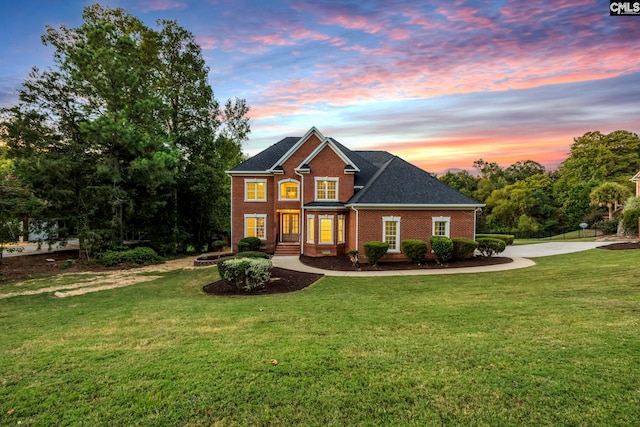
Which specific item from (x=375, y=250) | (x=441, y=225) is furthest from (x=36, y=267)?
(x=441, y=225)

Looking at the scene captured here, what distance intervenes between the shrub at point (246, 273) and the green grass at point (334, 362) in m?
2.29

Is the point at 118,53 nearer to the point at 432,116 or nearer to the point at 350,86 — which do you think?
the point at 350,86

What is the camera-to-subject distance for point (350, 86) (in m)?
21.6

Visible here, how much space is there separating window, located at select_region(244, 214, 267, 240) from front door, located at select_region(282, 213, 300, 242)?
150 centimetres

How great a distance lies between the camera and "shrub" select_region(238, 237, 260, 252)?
73.3 feet

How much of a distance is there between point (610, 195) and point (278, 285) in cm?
4495

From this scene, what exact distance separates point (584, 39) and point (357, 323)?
54.9ft

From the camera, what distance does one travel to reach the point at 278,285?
42.5ft

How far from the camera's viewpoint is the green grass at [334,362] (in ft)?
12.5

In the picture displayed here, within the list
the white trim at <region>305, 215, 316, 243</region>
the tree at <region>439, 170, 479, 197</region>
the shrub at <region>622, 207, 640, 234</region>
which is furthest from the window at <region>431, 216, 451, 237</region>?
the tree at <region>439, 170, 479, 197</region>

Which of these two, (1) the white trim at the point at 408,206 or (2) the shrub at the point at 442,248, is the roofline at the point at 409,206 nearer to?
(1) the white trim at the point at 408,206

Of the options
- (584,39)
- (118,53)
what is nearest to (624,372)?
(584,39)

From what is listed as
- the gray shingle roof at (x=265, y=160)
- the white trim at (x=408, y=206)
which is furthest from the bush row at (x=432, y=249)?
the gray shingle roof at (x=265, y=160)

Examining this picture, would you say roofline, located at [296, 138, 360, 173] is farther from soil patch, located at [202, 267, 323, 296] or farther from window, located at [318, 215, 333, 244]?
soil patch, located at [202, 267, 323, 296]
